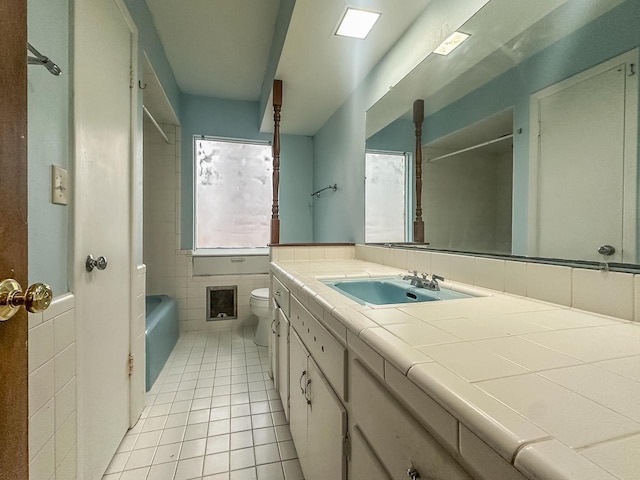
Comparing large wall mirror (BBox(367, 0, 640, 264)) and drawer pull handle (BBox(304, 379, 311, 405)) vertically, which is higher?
large wall mirror (BBox(367, 0, 640, 264))

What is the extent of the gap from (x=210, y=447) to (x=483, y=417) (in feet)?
4.97

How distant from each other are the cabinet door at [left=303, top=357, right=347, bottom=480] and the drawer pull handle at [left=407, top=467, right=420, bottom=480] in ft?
0.92

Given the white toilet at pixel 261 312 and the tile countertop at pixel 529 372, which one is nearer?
the tile countertop at pixel 529 372

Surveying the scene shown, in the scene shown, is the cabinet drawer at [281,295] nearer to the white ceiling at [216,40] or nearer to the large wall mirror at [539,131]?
the large wall mirror at [539,131]

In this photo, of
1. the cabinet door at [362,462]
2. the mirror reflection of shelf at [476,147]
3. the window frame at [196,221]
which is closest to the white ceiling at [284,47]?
the window frame at [196,221]

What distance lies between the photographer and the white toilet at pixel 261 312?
255cm

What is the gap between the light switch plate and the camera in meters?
0.93

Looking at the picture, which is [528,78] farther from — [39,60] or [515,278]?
[39,60]

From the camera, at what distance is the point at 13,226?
50 cm

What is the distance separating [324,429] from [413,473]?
1.56 feet

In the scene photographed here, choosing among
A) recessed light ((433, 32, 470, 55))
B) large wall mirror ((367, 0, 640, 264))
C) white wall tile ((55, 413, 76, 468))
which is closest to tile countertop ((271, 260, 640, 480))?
large wall mirror ((367, 0, 640, 264))

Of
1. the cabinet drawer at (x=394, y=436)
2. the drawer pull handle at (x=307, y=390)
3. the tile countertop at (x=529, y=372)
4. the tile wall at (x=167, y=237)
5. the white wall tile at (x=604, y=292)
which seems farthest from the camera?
the tile wall at (x=167, y=237)

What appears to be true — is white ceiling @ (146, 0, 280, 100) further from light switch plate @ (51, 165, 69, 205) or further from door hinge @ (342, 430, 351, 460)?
door hinge @ (342, 430, 351, 460)

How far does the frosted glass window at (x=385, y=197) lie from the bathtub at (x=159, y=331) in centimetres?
164
